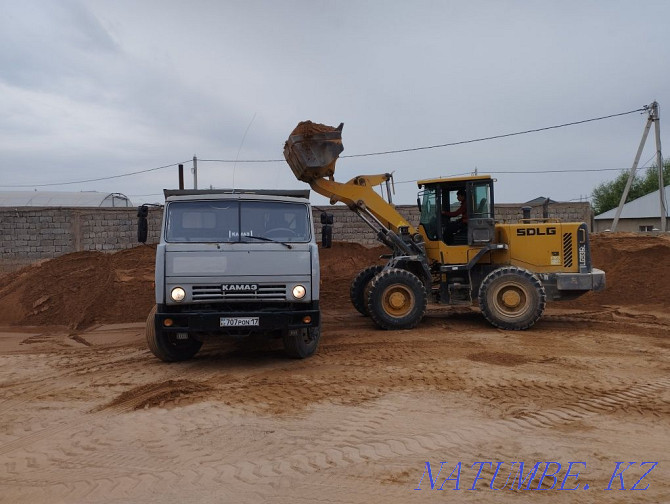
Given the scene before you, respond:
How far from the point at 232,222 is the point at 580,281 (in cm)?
669

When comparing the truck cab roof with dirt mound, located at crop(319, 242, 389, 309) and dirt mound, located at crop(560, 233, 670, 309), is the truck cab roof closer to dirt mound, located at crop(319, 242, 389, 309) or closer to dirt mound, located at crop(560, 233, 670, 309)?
dirt mound, located at crop(319, 242, 389, 309)

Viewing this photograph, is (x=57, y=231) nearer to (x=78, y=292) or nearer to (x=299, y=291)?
(x=78, y=292)

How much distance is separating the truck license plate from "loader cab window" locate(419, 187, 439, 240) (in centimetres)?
520

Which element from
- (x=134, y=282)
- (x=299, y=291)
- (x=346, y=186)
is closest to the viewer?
(x=299, y=291)

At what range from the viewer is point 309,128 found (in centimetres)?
1049

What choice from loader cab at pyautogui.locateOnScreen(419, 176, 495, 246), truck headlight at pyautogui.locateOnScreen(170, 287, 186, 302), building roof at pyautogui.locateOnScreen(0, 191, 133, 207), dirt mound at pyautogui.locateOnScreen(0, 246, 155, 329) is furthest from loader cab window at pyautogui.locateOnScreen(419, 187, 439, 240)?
building roof at pyautogui.locateOnScreen(0, 191, 133, 207)

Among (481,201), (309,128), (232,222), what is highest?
(309,128)

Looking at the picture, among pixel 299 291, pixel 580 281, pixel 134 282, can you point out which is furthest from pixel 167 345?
pixel 580 281

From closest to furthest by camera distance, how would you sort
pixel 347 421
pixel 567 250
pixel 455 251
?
pixel 347 421
pixel 567 250
pixel 455 251

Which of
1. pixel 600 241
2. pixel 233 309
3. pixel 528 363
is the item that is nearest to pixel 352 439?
pixel 233 309

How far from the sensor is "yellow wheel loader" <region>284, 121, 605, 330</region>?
409 inches

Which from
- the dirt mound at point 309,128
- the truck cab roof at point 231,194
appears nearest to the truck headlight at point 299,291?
the truck cab roof at point 231,194

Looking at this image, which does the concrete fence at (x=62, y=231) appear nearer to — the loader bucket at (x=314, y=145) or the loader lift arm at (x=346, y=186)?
the loader lift arm at (x=346, y=186)

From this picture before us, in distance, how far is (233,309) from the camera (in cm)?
718
